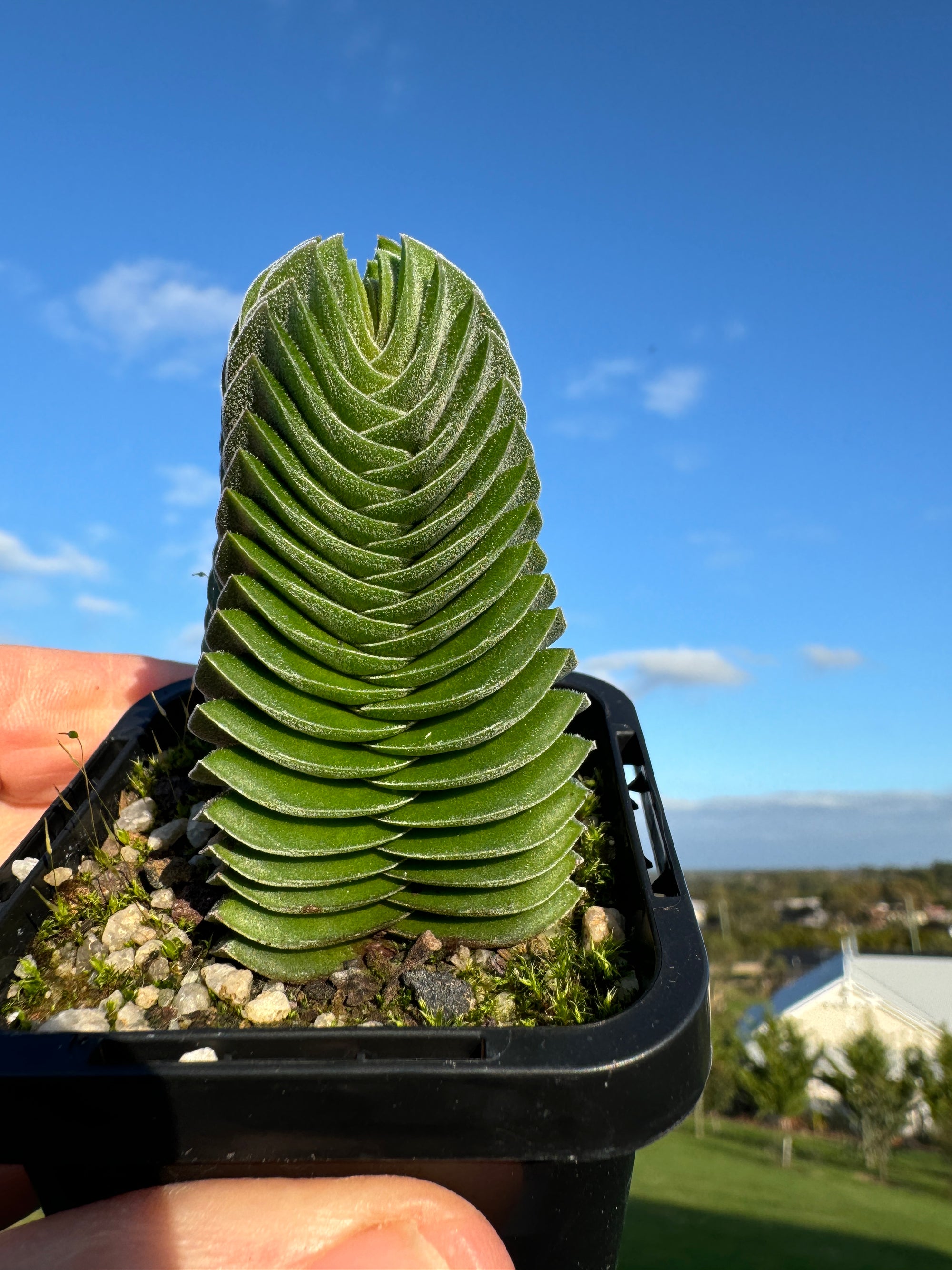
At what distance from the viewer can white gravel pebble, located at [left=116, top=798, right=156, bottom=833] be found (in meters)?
2.05

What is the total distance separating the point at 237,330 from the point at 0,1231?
5.75 ft

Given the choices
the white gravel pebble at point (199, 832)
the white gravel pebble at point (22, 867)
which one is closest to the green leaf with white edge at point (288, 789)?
the white gravel pebble at point (199, 832)

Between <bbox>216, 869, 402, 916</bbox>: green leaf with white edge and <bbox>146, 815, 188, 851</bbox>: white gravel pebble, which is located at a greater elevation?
<bbox>146, 815, 188, 851</bbox>: white gravel pebble

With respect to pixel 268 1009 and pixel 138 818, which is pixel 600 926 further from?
pixel 138 818

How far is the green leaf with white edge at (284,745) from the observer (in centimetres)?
167

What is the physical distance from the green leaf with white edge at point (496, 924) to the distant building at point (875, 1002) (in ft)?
124

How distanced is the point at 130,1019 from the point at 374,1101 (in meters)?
0.58

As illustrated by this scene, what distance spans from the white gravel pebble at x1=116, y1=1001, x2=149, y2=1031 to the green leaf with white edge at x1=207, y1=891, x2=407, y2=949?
20 centimetres

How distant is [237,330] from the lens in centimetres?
Result: 197

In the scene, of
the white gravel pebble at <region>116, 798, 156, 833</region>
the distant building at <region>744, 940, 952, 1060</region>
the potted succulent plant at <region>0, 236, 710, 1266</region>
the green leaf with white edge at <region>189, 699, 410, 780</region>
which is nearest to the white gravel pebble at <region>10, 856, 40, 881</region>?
the potted succulent plant at <region>0, 236, 710, 1266</region>

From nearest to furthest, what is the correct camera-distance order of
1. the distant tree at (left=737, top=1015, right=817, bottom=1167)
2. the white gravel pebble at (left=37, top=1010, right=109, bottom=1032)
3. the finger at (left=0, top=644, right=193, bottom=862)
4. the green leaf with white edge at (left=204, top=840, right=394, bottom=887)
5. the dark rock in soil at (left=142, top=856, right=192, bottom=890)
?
the white gravel pebble at (left=37, top=1010, right=109, bottom=1032), the green leaf with white edge at (left=204, top=840, right=394, bottom=887), the dark rock in soil at (left=142, top=856, right=192, bottom=890), the finger at (left=0, top=644, right=193, bottom=862), the distant tree at (left=737, top=1015, right=817, bottom=1167)

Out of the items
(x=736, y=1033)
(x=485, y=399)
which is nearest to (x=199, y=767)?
(x=485, y=399)

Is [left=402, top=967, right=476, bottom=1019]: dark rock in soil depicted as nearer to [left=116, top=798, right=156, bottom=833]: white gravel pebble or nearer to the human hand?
the human hand

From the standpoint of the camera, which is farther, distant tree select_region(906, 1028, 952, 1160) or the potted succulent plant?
distant tree select_region(906, 1028, 952, 1160)
